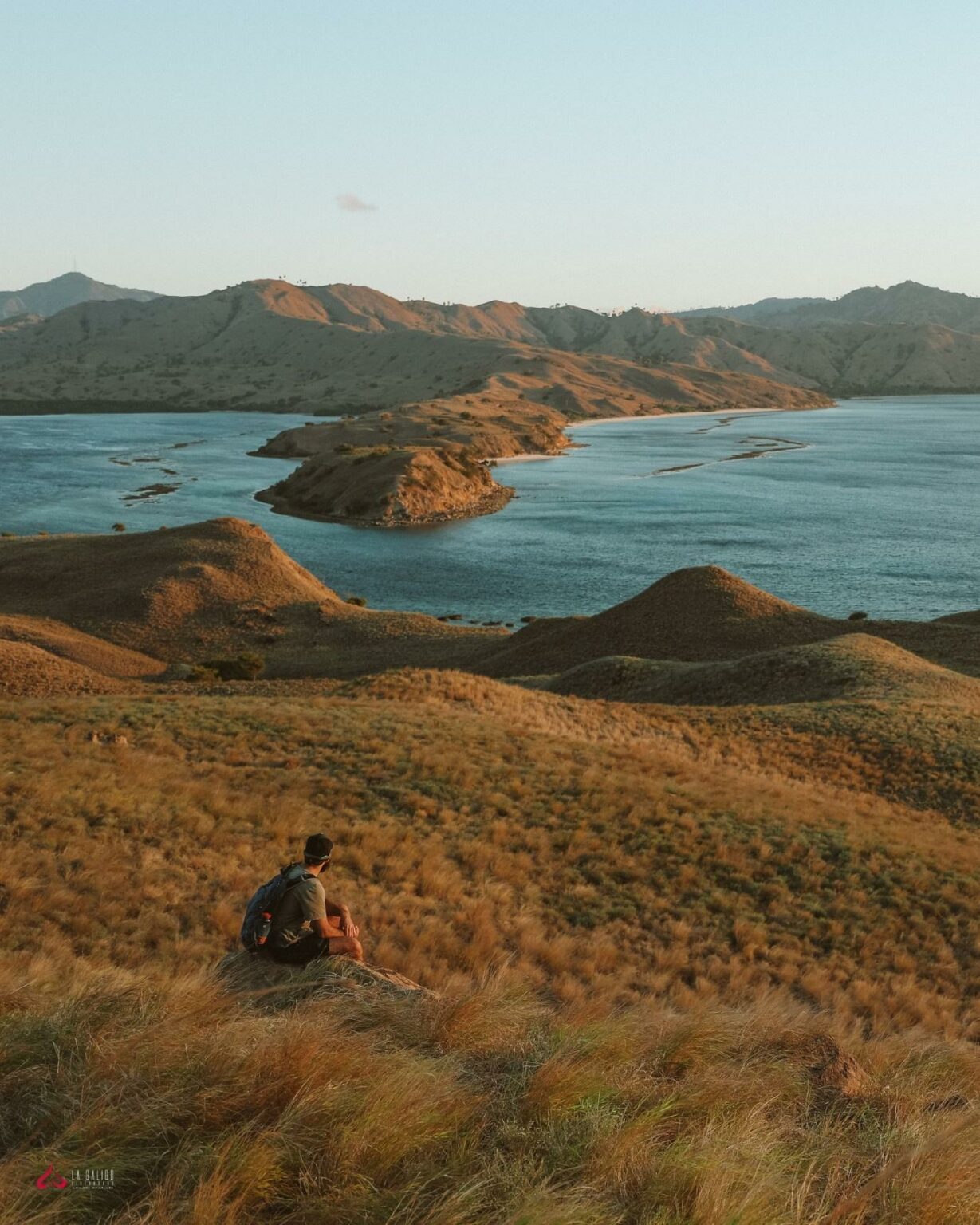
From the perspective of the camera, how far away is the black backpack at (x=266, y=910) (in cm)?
1048

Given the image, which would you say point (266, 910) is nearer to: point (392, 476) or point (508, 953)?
point (508, 953)

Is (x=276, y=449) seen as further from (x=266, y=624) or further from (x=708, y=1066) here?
(x=708, y=1066)

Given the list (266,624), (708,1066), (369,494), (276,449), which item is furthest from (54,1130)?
(276,449)

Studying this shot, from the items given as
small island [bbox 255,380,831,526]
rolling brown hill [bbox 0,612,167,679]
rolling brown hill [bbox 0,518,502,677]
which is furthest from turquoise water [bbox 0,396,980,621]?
rolling brown hill [bbox 0,612,167,679]

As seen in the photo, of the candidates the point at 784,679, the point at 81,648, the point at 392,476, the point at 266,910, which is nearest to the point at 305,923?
the point at 266,910

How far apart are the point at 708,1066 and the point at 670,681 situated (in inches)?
1397

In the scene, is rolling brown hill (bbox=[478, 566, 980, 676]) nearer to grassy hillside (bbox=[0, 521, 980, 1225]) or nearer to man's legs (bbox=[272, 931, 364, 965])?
grassy hillside (bbox=[0, 521, 980, 1225])

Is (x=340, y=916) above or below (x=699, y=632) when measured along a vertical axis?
above

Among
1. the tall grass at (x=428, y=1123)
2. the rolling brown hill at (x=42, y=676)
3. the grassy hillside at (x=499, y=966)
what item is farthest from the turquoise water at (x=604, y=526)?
the tall grass at (x=428, y=1123)

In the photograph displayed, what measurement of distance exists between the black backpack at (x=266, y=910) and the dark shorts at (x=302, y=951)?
20 centimetres

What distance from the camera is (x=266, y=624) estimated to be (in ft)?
210

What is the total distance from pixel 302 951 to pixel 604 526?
109 m

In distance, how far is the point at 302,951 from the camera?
1058cm

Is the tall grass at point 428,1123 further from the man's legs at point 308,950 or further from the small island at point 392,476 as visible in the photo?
the small island at point 392,476
